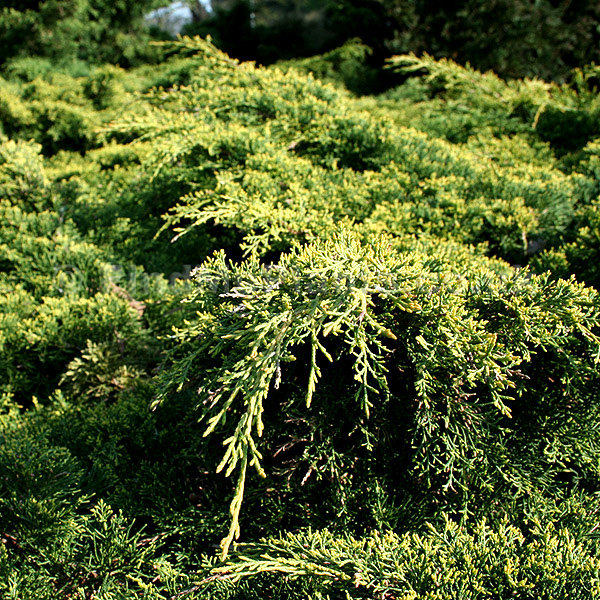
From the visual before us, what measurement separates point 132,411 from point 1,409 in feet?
2.75

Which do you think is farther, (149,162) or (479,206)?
(149,162)

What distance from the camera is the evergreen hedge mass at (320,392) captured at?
161 cm

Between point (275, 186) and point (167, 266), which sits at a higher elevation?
point (275, 186)

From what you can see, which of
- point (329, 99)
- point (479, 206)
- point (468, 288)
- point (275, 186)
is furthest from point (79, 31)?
point (468, 288)

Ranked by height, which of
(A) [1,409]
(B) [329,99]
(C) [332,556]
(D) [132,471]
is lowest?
(A) [1,409]

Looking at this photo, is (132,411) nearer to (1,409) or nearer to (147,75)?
(1,409)

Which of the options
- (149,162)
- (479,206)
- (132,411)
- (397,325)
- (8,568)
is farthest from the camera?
(149,162)

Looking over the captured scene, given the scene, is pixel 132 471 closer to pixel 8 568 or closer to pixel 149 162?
pixel 8 568

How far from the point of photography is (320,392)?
1937 mm

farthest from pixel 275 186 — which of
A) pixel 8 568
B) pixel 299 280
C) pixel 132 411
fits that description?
pixel 8 568

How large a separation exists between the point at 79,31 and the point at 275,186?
8.92 meters

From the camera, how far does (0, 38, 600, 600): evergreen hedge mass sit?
5.28ft

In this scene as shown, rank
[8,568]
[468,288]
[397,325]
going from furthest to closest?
[468,288] < [397,325] < [8,568]

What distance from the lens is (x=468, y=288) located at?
79.4 inches
